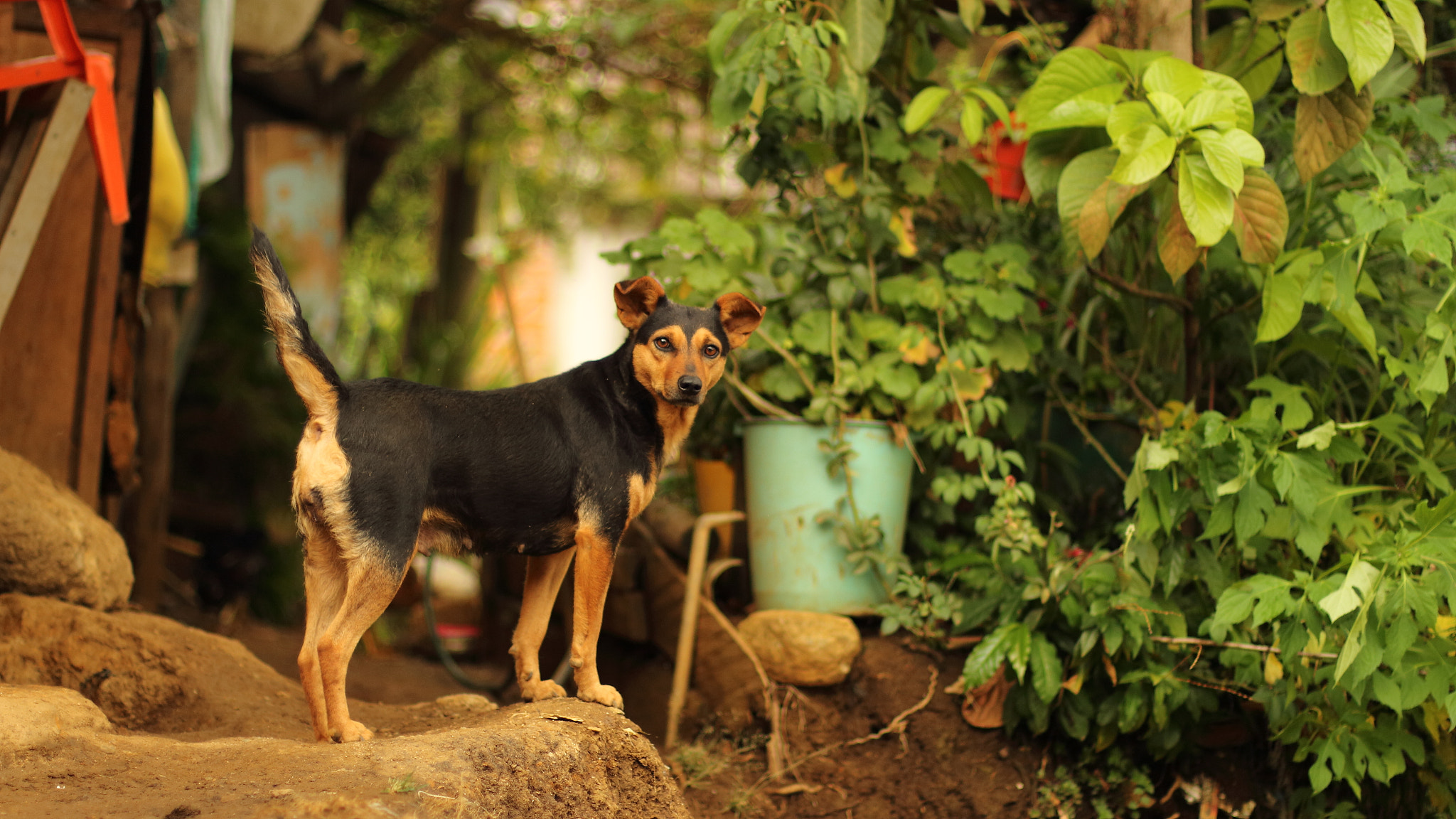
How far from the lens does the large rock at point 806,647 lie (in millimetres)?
4223

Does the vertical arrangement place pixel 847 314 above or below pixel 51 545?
above

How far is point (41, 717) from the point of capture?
2.69 meters

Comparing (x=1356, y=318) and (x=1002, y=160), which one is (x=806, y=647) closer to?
(x=1356, y=318)

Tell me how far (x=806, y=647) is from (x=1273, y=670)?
1.65 m

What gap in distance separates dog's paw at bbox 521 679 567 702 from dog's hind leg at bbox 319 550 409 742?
0.57 metres

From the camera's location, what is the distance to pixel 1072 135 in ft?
13.1

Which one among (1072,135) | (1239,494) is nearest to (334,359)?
(1072,135)

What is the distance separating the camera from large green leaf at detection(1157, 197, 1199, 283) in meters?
3.64

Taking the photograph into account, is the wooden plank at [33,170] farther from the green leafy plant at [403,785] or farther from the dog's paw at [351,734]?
the green leafy plant at [403,785]

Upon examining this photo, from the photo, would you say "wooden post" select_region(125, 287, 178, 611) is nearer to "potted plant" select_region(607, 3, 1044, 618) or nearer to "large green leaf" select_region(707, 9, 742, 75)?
"potted plant" select_region(607, 3, 1044, 618)

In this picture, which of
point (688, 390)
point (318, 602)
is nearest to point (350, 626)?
point (318, 602)

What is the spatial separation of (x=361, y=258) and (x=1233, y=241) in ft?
34.8

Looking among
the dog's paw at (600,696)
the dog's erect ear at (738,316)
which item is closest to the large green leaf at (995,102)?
the dog's erect ear at (738,316)

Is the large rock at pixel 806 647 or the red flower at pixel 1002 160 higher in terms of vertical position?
the red flower at pixel 1002 160
